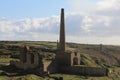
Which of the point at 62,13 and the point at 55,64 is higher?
the point at 62,13

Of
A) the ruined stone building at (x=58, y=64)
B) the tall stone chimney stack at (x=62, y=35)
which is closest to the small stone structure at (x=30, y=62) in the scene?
the ruined stone building at (x=58, y=64)

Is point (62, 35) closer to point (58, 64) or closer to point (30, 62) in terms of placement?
point (58, 64)

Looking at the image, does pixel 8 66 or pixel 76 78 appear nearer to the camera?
pixel 76 78

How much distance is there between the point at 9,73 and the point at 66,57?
14.3 metres

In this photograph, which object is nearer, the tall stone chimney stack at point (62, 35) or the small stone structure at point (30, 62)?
the small stone structure at point (30, 62)

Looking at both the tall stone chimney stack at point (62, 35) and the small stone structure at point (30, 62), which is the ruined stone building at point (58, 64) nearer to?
the small stone structure at point (30, 62)

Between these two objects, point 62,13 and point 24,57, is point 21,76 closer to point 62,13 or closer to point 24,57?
point 24,57

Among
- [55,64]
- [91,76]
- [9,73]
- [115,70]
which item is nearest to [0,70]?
[9,73]

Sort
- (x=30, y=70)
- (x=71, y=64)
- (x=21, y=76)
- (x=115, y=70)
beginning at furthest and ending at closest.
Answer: (x=115, y=70)
(x=71, y=64)
(x=30, y=70)
(x=21, y=76)

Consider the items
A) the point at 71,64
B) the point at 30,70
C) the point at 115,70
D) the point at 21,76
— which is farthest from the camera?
the point at 115,70

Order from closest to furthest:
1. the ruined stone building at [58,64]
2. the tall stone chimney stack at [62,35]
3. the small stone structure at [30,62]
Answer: the small stone structure at [30,62] → the ruined stone building at [58,64] → the tall stone chimney stack at [62,35]

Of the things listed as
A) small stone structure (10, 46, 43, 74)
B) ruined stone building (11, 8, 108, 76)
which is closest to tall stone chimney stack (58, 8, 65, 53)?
ruined stone building (11, 8, 108, 76)

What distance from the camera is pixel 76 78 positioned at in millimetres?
70875

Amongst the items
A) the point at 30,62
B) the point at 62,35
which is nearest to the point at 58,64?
the point at 30,62
